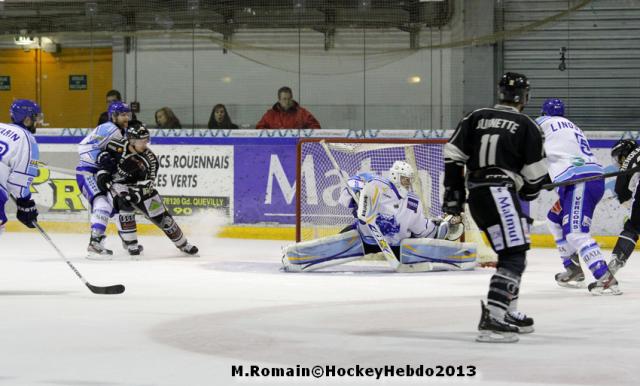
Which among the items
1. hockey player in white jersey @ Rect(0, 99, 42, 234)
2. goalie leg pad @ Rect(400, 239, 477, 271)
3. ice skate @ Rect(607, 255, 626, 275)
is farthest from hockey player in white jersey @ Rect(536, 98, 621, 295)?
hockey player in white jersey @ Rect(0, 99, 42, 234)

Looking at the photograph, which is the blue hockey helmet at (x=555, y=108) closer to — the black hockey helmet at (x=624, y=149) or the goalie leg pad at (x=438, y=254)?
the black hockey helmet at (x=624, y=149)

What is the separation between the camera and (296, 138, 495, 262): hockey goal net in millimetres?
10516

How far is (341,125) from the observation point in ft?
42.0

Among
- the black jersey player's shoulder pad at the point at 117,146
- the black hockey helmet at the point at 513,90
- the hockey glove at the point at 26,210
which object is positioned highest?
the black hockey helmet at the point at 513,90

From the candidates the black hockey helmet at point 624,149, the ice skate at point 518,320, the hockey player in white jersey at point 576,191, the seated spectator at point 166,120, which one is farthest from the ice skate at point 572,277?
the seated spectator at point 166,120

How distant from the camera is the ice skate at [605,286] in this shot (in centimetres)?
754

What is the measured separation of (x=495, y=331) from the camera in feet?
18.4

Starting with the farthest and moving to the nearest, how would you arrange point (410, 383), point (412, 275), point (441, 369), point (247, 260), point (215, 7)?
point (215, 7), point (247, 260), point (412, 275), point (441, 369), point (410, 383)

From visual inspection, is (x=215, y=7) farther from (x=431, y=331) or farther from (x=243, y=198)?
(x=431, y=331)

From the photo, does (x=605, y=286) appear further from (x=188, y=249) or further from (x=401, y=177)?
(x=188, y=249)

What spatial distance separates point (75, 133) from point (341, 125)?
9.25 feet

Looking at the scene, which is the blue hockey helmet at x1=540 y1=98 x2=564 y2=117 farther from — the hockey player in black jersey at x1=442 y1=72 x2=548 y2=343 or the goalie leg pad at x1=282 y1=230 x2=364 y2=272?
the hockey player in black jersey at x1=442 y1=72 x2=548 y2=343

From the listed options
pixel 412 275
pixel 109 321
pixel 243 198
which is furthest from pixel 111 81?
pixel 109 321

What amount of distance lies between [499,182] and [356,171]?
517 cm
